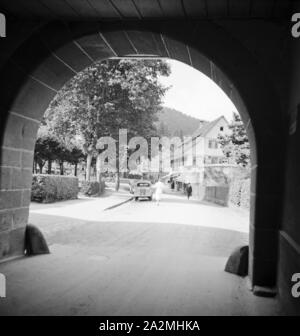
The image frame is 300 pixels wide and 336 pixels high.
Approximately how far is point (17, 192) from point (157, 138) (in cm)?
2377

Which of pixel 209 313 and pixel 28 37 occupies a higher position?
pixel 28 37

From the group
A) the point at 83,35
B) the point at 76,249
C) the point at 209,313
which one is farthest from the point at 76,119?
the point at 209,313

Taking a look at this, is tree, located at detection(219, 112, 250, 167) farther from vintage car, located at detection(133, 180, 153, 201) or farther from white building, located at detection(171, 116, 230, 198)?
white building, located at detection(171, 116, 230, 198)

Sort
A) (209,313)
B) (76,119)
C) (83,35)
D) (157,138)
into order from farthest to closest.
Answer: (157,138) → (76,119) → (83,35) → (209,313)

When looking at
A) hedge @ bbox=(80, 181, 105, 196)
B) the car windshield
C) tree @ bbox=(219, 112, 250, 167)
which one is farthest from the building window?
hedge @ bbox=(80, 181, 105, 196)

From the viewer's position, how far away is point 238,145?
2419 centimetres

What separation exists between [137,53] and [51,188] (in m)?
15.4

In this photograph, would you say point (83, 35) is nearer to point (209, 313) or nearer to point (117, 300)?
point (117, 300)

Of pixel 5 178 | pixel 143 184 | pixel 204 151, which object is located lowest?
pixel 143 184

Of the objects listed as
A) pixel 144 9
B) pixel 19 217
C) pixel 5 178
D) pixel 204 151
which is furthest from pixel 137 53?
pixel 204 151

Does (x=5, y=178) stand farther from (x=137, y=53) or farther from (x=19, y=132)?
(x=137, y=53)

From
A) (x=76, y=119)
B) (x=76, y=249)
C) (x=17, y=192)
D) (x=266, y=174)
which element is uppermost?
(x=76, y=119)

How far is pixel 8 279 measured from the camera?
4.68 m

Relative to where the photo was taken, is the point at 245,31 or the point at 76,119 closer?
the point at 245,31
